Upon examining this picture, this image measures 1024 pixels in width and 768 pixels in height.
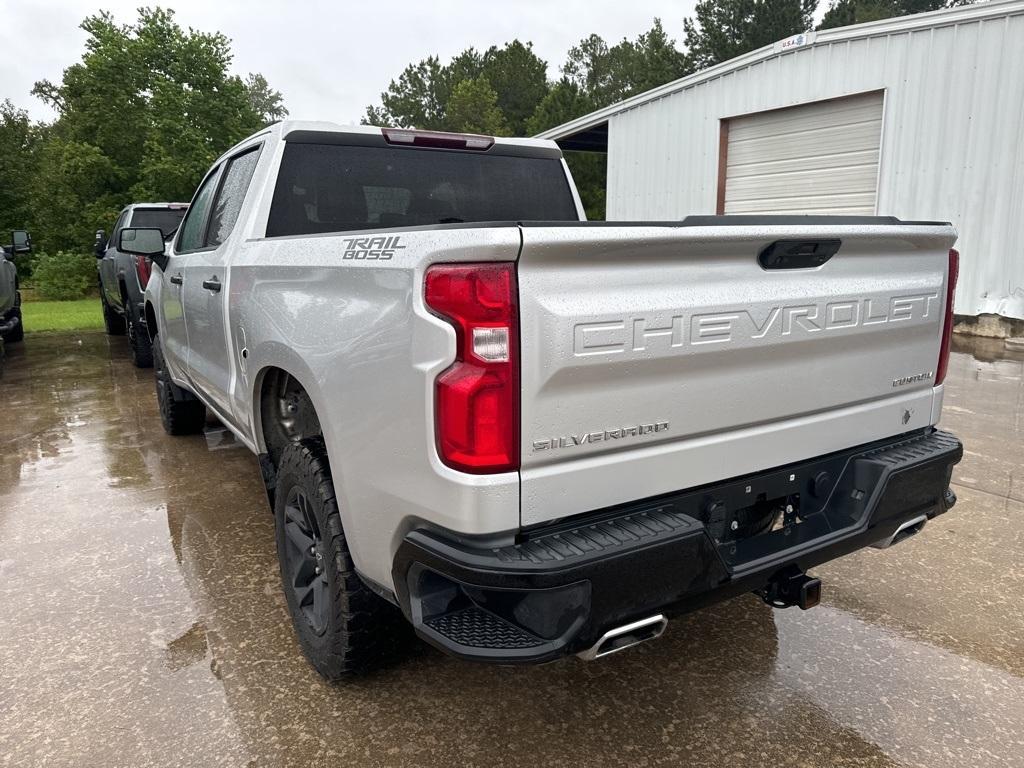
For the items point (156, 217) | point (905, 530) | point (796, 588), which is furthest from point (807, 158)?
point (796, 588)

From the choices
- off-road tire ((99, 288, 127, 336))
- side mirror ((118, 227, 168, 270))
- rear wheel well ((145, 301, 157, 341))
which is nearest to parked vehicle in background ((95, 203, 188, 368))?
off-road tire ((99, 288, 127, 336))

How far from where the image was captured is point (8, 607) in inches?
125

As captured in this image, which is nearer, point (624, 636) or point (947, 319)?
point (624, 636)

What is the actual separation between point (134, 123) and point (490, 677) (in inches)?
1257

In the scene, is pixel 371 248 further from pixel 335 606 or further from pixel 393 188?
pixel 393 188

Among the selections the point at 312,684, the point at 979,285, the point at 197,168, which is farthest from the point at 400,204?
the point at 197,168

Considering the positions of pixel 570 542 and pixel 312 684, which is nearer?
pixel 570 542

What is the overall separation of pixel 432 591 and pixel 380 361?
605 millimetres

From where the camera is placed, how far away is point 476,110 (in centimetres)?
4438

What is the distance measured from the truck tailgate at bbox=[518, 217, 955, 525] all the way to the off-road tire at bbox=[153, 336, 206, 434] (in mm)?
4490

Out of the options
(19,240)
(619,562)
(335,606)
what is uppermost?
(19,240)

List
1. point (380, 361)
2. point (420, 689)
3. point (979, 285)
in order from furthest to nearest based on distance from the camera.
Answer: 1. point (979, 285)
2. point (420, 689)
3. point (380, 361)

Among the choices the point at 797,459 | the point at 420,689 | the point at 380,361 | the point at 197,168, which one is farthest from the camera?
the point at 197,168

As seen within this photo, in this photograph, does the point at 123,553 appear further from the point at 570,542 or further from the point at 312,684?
the point at 570,542
